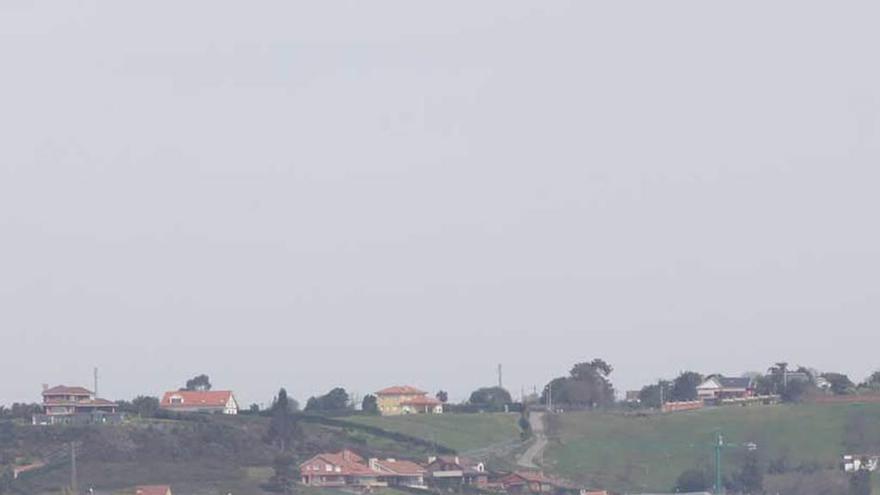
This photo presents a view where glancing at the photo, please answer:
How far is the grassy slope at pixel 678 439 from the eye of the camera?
135 meters

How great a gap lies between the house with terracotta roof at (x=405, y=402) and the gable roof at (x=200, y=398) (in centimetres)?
1325

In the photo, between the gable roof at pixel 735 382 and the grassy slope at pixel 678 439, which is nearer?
the grassy slope at pixel 678 439

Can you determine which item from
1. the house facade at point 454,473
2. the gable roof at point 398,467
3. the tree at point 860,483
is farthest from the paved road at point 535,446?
the tree at point 860,483

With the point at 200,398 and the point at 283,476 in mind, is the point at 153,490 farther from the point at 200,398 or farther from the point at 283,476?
the point at 200,398

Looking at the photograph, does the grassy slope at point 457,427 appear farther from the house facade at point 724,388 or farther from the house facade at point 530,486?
the house facade at point 724,388

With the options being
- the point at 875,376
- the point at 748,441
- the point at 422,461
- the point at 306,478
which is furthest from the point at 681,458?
the point at 875,376

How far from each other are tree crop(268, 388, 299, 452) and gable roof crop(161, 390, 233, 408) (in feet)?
48.6

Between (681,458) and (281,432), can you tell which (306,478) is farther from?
(681,458)

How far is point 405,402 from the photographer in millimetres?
167625

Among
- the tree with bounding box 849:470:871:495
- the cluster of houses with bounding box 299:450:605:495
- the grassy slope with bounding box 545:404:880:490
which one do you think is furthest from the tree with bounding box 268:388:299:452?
the tree with bounding box 849:470:871:495

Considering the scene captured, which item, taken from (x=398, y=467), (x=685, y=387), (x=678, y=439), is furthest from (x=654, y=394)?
(x=398, y=467)

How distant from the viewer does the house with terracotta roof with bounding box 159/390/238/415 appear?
153 meters

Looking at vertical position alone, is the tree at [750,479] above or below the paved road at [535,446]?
below

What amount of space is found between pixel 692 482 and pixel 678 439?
14827 mm
